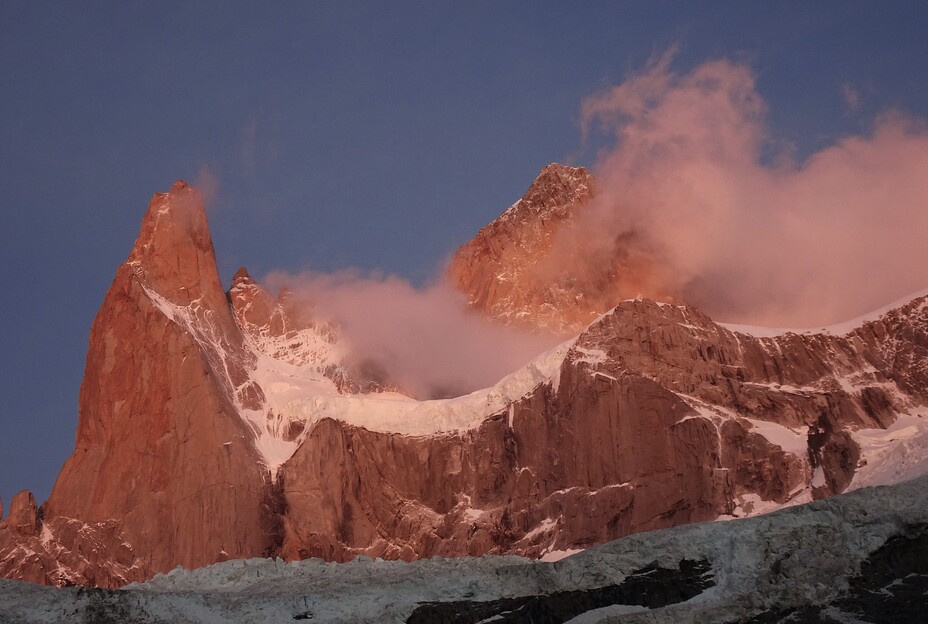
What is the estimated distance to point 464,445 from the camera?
177875 millimetres

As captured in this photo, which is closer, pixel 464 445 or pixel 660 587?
pixel 660 587

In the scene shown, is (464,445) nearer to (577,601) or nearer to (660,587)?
(577,601)

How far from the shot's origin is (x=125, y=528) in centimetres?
16238

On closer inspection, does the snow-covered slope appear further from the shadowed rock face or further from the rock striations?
the rock striations

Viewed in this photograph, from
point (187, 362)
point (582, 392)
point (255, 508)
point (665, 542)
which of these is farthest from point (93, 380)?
point (665, 542)

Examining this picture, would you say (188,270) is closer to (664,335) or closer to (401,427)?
(401,427)

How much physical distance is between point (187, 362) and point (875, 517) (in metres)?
85.5

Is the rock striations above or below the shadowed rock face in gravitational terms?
above

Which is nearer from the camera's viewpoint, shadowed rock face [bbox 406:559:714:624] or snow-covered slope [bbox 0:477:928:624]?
snow-covered slope [bbox 0:477:928:624]

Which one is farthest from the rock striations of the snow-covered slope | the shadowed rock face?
the shadowed rock face

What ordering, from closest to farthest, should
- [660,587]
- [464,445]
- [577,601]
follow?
1. [660,587]
2. [577,601]
3. [464,445]

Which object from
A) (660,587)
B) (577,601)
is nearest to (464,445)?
(577,601)

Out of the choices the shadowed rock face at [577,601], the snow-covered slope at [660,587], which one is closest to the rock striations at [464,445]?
the snow-covered slope at [660,587]

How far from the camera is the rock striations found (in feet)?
529
